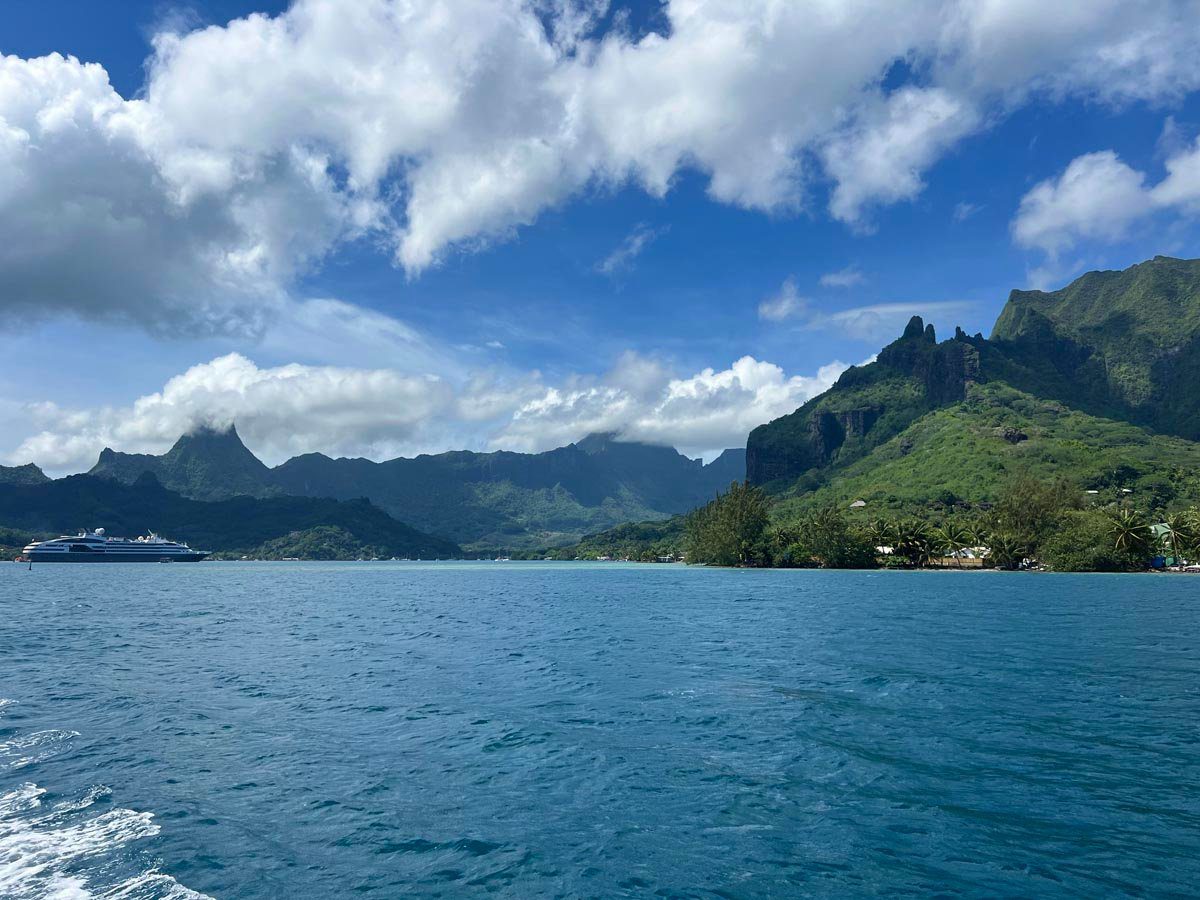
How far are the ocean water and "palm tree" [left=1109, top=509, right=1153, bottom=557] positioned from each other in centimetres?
14778

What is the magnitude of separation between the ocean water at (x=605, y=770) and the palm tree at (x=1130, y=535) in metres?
148

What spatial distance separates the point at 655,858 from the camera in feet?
53.1

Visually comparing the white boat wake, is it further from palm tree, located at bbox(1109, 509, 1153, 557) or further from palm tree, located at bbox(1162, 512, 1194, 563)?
palm tree, located at bbox(1162, 512, 1194, 563)

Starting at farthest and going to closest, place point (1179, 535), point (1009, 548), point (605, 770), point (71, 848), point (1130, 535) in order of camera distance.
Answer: point (1009, 548) < point (1179, 535) < point (1130, 535) < point (605, 770) < point (71, 848)

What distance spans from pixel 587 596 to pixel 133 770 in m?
99.3

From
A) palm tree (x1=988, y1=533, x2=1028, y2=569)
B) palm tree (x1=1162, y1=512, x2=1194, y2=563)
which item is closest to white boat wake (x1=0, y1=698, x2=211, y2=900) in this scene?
palm tree (x1=1162, y1=512, x2=1194, y2=563)

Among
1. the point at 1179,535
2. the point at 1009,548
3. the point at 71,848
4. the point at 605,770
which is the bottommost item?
the point at 1009,548

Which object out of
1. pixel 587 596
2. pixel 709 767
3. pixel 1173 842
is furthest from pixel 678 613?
pixel 1173 842

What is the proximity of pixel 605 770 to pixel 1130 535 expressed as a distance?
7603 inches

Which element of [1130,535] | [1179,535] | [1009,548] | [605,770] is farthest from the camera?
[1009,548]

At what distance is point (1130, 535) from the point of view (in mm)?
168375

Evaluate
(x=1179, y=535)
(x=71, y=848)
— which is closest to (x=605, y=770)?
(x=71, y=848)

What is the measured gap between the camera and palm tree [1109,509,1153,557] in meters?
168

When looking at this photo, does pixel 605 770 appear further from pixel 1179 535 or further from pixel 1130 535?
pixel 1179 535
